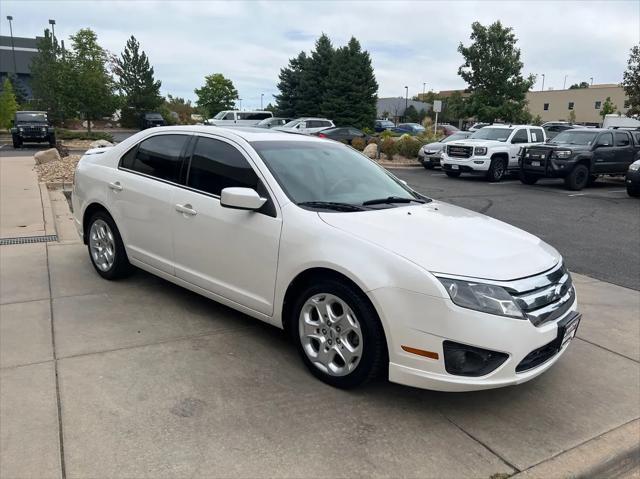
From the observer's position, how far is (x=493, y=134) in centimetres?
1878

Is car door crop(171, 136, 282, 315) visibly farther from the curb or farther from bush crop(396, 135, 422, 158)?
bush crop(396, 135, 422, 158)

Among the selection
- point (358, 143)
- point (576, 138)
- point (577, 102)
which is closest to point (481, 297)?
point (576, 138)

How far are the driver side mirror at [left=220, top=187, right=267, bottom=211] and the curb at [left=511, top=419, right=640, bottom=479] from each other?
7.30 ft

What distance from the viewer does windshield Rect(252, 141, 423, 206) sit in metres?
3.87

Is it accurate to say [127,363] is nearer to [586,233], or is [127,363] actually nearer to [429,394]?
[429,394]

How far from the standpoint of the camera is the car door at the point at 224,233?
370cm

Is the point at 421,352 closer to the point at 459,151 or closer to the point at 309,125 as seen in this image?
the point at 459,151

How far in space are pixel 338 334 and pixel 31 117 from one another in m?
27.0

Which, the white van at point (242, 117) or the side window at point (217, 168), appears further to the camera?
the white van at point (242, 117)

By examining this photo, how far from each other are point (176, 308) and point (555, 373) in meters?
3.08

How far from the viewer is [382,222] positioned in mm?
3498

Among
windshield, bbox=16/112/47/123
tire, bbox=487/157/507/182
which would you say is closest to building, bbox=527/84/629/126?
tire, bbox=487/157/507/182

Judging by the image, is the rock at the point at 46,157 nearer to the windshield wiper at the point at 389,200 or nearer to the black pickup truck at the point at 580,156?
the windshield wiper at the point at 389,200

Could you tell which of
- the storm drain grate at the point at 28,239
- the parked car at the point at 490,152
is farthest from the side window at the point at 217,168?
the parked car at the point at 490,152
